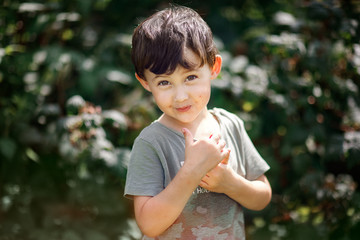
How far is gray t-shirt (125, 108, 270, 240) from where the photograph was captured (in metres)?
1.37

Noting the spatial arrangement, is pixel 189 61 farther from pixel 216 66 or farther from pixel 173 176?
pixel 173 176

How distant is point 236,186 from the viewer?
143cm

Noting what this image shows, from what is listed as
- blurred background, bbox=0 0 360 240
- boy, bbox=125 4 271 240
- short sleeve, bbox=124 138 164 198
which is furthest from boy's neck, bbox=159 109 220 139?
blurred background, bbox=0 0 360 240

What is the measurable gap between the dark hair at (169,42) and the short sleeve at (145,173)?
25cm

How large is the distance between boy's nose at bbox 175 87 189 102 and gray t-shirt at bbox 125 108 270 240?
136 millimetres

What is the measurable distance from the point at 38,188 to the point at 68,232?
422 millimetres

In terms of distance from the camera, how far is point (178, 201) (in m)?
1.29

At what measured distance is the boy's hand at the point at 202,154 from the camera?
129 centimetres

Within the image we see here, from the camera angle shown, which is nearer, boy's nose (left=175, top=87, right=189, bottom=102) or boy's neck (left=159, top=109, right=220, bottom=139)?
boy's nose (left=175, top=87, right=189, bottom=102)

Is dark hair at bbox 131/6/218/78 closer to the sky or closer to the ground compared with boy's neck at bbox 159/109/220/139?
closer to the sky

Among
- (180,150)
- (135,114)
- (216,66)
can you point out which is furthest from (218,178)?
(135,114)

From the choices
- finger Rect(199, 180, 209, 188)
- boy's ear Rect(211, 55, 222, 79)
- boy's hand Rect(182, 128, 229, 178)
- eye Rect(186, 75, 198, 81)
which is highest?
eye Rect(186, 75, 198, 81)

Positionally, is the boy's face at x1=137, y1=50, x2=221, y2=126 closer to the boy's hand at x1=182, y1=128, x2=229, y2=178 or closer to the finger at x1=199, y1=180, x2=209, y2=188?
the boy's hand at x1=182, y1=128, x2=229, y2=178

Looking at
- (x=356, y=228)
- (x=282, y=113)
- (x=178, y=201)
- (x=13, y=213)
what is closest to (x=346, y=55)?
(x=282, y=113)
